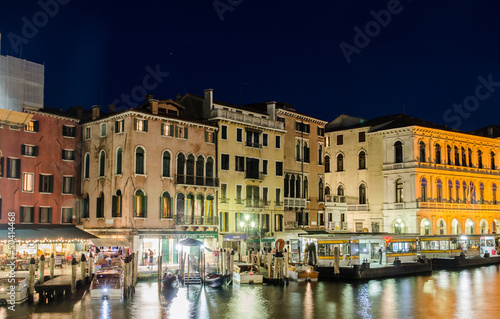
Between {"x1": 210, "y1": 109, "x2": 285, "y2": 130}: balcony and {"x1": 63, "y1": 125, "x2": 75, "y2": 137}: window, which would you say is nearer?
{"x1": 63, "y1": 125, "x2": 75, "y2": 137}: window

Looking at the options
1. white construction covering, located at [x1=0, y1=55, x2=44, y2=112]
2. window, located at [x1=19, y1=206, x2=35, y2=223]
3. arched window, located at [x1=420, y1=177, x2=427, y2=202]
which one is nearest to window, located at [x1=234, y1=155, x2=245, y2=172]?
white construction covering, located at [x1=0, y1=55, x2=44, y2=112]

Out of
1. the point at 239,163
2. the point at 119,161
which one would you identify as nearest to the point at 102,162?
the point at 119,161

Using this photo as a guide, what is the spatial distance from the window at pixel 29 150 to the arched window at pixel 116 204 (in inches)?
250

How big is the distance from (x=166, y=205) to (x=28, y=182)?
32.0ft

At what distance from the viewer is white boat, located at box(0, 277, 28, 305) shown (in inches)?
1225

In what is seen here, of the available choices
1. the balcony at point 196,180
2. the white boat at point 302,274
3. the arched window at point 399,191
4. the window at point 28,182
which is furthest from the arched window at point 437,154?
the window at point 28,182

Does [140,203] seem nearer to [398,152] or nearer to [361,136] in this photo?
[361,136]

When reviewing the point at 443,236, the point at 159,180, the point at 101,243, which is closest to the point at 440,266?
the point at 443,236

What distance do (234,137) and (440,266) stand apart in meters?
22.1

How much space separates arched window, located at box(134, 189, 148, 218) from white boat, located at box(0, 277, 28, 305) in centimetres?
1319

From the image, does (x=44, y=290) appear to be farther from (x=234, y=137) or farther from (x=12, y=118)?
(x=234, y=137)

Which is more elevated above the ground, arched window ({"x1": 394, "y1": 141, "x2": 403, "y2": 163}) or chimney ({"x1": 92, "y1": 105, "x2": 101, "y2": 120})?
chimney ({"x1": 92, "y1": 105, "x2": 101, "y2": 120})

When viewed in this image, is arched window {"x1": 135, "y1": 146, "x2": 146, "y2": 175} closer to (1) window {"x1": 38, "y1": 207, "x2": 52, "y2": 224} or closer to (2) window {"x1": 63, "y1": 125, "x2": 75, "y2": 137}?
(2) window {"x1": 63, "y1": 125, "x2": 75, "y2": 137}

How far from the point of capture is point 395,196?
2494 inches
